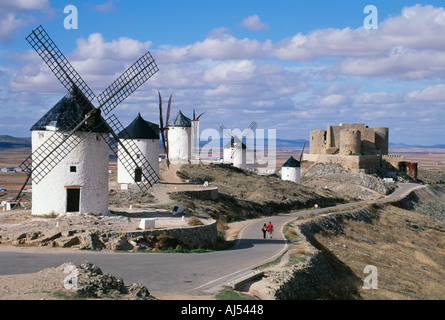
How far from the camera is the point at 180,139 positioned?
1841 inches

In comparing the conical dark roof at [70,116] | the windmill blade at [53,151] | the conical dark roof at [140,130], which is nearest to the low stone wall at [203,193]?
the conical dark roof at [140,130]

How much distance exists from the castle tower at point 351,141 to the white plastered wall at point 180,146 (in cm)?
2446

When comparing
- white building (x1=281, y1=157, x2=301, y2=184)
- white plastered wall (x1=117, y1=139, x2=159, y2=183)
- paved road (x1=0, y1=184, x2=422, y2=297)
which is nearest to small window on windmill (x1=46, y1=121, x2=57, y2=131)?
paved road (x1=0, y1=184, x2=422, y2=297)

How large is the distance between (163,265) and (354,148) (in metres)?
50.8

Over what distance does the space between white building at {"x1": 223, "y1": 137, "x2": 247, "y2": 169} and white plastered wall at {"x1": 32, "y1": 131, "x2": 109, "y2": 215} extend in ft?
111

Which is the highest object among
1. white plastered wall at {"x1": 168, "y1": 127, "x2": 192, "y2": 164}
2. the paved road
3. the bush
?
white plastered wall at {"x1": 168, "y1": 127, "x2": 192, "y2": 164}

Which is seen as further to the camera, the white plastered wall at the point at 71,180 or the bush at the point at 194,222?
the bush at the point at 194,222

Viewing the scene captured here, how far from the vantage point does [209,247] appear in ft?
70.8

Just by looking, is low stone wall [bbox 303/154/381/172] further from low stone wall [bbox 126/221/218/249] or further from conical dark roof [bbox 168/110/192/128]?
low stone wall [bbox 126/221/218/249]

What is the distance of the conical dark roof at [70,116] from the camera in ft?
70.8

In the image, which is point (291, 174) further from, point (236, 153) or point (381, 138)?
point (381, 138)

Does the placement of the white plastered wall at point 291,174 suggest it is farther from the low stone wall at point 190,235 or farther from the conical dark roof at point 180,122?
the low stone wall at point 190,235

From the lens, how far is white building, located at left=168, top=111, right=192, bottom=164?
4600 centimetres

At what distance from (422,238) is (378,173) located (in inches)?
1114
